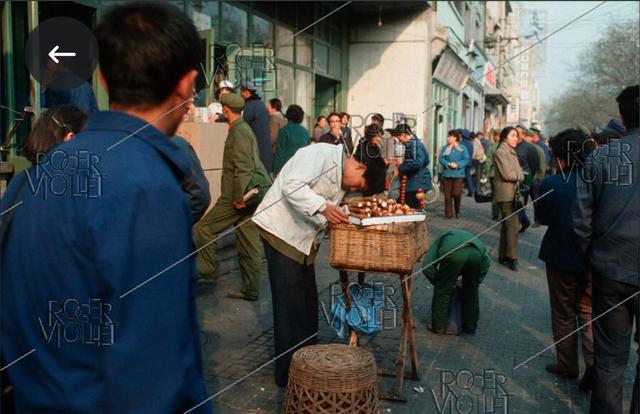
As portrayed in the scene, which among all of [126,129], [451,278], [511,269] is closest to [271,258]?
[451,278]

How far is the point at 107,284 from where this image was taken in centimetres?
135

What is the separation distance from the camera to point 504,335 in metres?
5.85

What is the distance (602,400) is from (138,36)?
3302 mm

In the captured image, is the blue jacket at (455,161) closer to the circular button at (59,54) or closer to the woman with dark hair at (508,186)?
the woman with dark hair at (508,186)

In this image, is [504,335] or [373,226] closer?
[373,226]

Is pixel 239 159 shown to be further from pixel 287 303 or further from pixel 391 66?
pixel 391 66

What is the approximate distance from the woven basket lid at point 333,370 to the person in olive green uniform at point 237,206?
2.68 metres

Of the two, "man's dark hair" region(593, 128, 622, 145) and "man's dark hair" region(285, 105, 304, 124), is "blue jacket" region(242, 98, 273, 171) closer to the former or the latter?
"man's dark hair" region(285, 105, 304, 124)

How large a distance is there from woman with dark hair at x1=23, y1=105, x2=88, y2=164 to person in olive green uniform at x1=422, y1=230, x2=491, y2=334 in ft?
10.1

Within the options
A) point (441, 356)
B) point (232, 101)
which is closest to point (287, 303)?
point (441, 356)

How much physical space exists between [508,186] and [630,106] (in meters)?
5.30

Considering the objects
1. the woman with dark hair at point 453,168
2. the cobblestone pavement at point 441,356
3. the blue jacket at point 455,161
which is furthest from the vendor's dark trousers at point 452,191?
the cobblestone pavement at point 441,356

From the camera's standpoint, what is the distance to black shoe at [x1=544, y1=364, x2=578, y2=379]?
4.84 metres

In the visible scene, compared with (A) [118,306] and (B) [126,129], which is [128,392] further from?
(B) [126,129]
